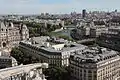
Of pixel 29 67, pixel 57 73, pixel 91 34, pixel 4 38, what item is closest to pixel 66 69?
pixel 57 73

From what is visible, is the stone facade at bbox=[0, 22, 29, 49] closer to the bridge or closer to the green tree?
the green tree

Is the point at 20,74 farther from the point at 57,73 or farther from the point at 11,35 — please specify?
the point at 11,35

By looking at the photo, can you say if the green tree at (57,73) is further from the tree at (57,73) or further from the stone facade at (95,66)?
the stone facade at (95,66)

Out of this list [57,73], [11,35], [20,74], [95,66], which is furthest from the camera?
[11,35]

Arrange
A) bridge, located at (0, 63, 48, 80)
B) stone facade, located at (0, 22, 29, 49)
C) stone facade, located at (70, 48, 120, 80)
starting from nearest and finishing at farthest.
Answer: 1. bridge, located at (0, 63, 48, 80)
2. stone facade, located at (70, 48, 120, 80)
3. stone facade, located at (0, 22, 29, 49)

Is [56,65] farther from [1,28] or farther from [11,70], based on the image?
[1,28]

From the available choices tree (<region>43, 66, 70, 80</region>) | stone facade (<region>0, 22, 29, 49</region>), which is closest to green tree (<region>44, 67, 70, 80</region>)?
tree (<region>43, 66, 70, 80</region>)

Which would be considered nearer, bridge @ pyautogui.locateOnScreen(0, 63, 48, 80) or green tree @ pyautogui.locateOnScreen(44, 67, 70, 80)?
bridge @ pyautogui.locateOnScreen(0, 63, 48, 80)

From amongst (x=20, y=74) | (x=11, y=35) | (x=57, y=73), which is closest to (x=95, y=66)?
(x=57, y=73)
